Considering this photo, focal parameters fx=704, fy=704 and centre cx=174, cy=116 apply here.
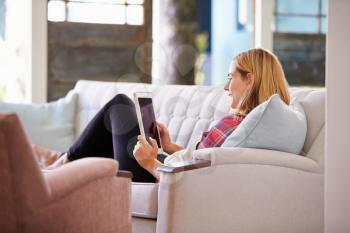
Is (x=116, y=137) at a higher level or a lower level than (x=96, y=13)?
lower

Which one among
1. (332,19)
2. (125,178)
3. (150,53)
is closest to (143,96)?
(125,178)

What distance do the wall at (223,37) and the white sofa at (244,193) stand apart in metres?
4.76

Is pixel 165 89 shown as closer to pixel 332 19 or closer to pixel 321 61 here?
pixel 332 19

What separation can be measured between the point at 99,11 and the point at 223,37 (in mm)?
2918

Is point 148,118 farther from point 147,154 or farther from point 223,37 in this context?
point 223,37

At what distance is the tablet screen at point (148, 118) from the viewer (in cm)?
301

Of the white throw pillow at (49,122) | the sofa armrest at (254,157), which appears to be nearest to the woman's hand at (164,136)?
the sofa armrest at (254,157)

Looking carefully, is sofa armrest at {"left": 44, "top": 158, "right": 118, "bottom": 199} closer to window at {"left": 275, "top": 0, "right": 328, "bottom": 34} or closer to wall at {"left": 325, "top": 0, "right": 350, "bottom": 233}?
wall at {"left": 325, "top": 0, "right": 350, "bottom": 233}

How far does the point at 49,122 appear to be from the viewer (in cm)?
422

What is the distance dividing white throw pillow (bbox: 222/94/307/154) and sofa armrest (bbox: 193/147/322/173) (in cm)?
4

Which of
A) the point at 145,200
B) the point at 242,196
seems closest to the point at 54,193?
the point at 145,200

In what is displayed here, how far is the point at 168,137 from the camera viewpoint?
135 inches

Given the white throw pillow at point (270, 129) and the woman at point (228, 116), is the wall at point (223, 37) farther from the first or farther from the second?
the white throw pillow at point (270, 129)

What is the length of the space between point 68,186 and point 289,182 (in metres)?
1.18
